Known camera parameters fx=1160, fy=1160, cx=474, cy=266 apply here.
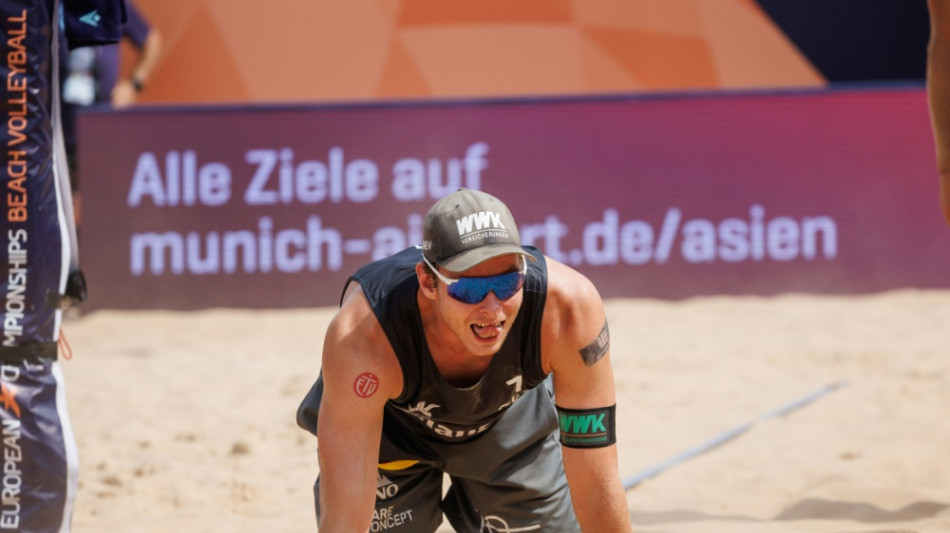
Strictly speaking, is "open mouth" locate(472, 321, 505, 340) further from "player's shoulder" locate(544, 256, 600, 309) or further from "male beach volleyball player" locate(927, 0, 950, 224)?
"male beach volleyball player" locate(927, 0, 950, 224)

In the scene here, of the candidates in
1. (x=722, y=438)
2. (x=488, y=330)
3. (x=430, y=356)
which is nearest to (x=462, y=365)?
(x=430, y=356)

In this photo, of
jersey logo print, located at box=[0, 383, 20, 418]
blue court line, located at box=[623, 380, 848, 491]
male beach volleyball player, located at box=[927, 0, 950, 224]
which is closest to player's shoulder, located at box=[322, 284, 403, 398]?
jersey logo print, located at box=[0, 383, 20, 418]

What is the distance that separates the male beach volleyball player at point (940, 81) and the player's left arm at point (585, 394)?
1.41 metres

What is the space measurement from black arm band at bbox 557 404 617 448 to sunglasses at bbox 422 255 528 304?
1.45 ft

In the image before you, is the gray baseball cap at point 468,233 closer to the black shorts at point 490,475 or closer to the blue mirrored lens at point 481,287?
the blue mirrored lens at point 481,287

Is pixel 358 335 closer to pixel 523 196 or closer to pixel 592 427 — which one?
pixel 592 427

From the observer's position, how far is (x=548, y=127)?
366 inches

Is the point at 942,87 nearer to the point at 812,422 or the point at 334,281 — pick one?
the point at 812,422

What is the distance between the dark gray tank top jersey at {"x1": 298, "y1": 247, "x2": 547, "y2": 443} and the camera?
9.37 ft

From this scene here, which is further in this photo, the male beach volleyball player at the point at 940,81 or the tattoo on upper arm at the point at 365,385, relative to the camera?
the male beach volleyball player at the point at 940,81

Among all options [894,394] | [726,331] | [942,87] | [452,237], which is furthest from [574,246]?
[452,237]

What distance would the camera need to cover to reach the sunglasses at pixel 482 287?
8.74ft

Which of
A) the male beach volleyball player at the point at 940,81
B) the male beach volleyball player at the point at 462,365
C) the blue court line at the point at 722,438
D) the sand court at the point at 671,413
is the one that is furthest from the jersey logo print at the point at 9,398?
the male beach volleyball player at the point at 940,81

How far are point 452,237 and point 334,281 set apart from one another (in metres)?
6.68
